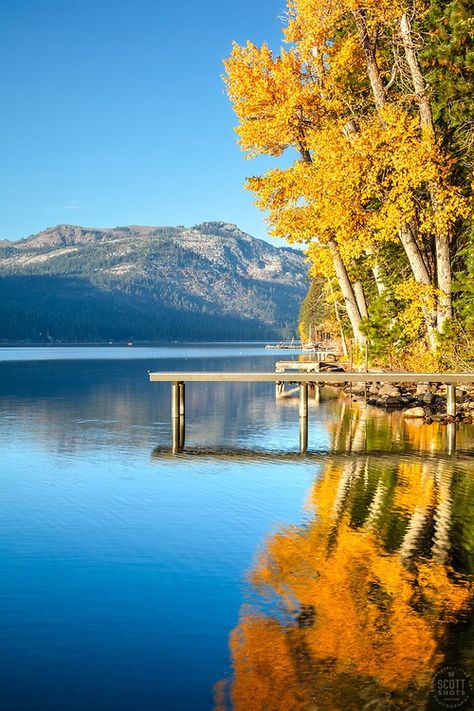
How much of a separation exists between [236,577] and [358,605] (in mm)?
2100

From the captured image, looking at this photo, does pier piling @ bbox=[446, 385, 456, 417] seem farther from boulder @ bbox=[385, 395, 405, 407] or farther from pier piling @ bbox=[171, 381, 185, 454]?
pier piling @ bbox=[171, 381, 185, 454]

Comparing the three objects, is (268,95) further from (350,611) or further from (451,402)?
(350,611)

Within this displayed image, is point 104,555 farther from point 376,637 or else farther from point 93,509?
point 376,637

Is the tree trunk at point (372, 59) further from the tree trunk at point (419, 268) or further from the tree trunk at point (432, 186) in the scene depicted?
the tree trunk at point (419, 268)

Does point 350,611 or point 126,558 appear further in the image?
point 126,558

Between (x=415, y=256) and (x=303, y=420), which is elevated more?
(x=415, y=256)

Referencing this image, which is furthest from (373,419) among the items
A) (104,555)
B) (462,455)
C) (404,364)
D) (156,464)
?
(104,555)

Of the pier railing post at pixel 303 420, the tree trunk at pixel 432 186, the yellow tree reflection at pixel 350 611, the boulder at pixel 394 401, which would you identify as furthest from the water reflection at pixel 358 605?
the boulder at pixel 394 401

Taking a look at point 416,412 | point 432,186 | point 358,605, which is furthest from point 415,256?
point 358,605

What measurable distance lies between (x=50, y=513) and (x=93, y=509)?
864 mm

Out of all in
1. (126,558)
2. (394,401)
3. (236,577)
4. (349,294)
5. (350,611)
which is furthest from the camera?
(349,294)

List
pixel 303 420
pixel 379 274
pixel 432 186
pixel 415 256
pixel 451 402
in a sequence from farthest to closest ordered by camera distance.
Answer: pixel 379 274
pixel 415 256
pixel 432 186
pixel 451 402
pixel 303 420

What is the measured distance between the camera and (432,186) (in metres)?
27.4

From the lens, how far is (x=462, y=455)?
2105 centimetres
